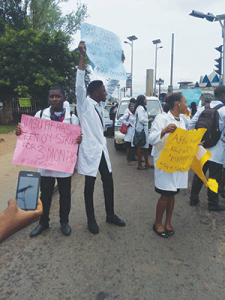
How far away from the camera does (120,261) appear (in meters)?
2.67

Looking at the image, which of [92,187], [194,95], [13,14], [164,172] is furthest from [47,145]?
[13,14]

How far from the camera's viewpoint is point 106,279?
2.39m

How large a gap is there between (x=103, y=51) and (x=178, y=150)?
4.81 feet

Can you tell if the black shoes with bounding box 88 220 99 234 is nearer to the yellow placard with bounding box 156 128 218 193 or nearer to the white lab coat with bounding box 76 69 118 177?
the white lab coat with bounding box 76 69 118 177

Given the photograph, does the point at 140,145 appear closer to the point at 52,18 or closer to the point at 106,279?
the point at 106,279

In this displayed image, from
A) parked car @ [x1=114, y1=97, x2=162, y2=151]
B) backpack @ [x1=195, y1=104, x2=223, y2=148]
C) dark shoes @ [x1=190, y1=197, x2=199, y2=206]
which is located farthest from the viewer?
parked car @ [x1=114, y1=97, x2=162, y2=151]

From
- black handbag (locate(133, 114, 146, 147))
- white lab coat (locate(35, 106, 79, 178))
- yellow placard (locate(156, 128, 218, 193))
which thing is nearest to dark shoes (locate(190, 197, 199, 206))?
yellow placard (locate(156, 128, 218, 193))

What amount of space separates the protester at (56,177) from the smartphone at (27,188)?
275mm

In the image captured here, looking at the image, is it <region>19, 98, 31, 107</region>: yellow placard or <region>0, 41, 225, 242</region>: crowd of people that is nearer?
<region>0, 41, 225, 242</region>: crowd of people

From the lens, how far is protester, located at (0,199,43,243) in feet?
10.3

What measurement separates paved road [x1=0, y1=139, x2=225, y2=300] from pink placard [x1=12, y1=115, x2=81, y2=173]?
0.91 meters

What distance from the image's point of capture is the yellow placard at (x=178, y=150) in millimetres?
2932

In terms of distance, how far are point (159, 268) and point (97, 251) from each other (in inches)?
27.3

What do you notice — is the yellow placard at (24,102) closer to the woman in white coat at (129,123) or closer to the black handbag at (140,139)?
the woman in white coat at (129,123)
